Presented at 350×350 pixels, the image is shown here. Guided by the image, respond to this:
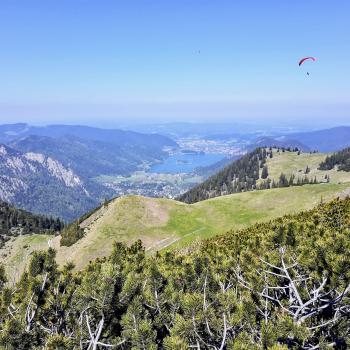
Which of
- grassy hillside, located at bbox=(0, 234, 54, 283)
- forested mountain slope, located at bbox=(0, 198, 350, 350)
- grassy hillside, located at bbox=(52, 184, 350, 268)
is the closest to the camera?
forested mountain slope, located at bbox=(0, 198, 350, 350)

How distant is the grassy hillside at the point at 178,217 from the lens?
70.4 metres

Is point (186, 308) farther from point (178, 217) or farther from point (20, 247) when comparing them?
point (20, 247)

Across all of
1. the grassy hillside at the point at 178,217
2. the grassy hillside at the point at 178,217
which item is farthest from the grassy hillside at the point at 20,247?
the grassy hillside at the point at 178,217

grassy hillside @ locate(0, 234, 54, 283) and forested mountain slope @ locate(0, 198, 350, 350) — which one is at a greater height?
forested mountain slope @ locate(0, 198, 350, 350)

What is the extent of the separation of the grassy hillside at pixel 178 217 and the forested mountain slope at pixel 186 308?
54.5m

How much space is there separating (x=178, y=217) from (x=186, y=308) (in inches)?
2836

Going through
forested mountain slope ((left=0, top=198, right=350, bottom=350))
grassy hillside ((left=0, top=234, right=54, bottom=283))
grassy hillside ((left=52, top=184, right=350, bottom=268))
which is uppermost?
forested mountain slope ((left=0, top=198, right=350, bottom=350))

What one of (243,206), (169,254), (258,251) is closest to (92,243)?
(243,206)

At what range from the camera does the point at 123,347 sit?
949cm

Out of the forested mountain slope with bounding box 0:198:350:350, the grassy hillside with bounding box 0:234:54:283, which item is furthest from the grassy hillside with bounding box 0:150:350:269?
the forested mountain slope with bounding box 0:198:350:350

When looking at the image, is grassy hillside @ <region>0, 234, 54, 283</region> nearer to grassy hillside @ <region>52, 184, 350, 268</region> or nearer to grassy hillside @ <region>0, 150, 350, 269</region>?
grassy hillside @ <region>0, 150, 350, 269</region>

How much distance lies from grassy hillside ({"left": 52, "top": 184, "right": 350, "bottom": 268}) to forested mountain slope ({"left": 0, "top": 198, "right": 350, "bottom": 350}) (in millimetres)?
54550

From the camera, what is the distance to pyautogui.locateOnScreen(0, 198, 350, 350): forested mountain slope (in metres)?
8.30

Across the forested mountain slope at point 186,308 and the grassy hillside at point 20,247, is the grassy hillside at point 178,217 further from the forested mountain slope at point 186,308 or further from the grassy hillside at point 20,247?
the forested mountain slope at point 186,308
